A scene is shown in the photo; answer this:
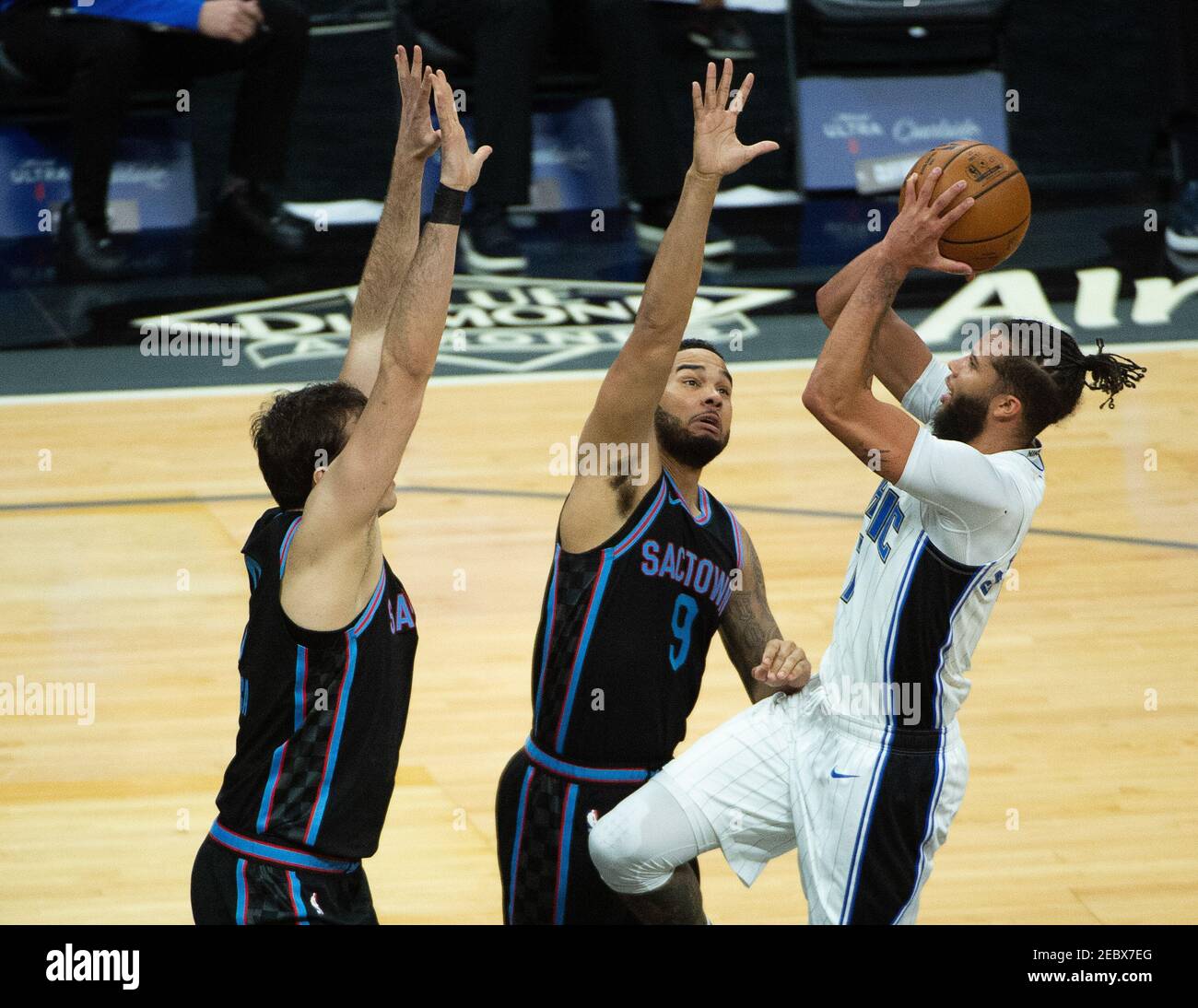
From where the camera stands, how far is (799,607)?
8102 millimetres

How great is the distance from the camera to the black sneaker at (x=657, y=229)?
513 inches

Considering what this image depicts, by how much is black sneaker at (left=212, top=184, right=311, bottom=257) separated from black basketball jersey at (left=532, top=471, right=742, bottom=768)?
8.73 m

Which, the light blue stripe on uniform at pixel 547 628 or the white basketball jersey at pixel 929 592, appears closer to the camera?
the white basketball jersey at pixel 929 592

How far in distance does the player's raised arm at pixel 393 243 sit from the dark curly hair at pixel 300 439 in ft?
0.87

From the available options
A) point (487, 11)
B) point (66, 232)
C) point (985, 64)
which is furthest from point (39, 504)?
point (985, 64)

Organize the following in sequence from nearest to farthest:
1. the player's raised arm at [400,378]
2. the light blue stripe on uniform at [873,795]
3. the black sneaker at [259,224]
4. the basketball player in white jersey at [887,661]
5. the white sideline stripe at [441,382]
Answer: the player's raised arm at [400,378] < the basketball player in white jersey at [887,661] < the light blue stripe on uniform at [873,795] < the white sideline stripe at [441,382] < the black sneaker at [259,224]

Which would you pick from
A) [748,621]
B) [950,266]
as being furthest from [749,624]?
[950,266]

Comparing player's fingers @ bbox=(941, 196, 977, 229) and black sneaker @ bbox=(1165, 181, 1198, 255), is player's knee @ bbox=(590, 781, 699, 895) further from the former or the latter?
black sneaker @ bbox=(1165, 181, 1198, 255)

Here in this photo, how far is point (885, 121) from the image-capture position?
13.6 meters

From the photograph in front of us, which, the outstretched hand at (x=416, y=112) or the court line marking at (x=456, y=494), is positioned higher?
the outstretched hand at (x=416, y=112)

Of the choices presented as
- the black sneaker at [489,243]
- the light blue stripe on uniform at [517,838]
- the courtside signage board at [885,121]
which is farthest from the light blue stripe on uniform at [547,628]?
the courtside signage board at [885,121]

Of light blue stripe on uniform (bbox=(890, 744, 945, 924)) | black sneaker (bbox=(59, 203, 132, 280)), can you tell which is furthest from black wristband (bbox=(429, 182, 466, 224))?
black sneaker (bbox=(59, 203, 132, 280))

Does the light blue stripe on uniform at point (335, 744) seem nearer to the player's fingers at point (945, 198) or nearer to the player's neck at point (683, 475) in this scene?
the player's neck at point (683, 475)

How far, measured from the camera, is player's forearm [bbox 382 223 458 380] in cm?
426
